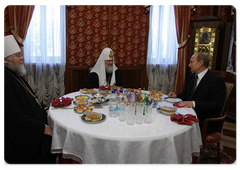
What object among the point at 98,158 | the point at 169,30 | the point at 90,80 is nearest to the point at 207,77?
the point at 98,158

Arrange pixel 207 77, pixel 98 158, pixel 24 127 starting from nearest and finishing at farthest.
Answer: pixel 98 158 < pixel 24 127 < pixel 207 77

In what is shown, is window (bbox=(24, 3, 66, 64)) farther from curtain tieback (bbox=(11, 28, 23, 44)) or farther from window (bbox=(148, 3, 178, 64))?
window (bbox=(148, 3, 178, 64))

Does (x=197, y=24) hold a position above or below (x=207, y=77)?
above

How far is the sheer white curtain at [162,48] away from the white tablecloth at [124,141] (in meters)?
3.55

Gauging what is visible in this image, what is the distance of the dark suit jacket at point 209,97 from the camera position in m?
2.12

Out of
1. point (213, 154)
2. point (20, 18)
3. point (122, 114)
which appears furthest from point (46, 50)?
point (213, 154)

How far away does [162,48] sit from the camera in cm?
492

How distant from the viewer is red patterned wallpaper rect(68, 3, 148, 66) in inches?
178

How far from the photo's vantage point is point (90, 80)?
11.5ft

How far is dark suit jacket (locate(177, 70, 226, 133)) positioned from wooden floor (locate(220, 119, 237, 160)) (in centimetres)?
96

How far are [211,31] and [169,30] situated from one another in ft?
3.54

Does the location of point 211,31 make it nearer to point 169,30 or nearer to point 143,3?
point 169,30

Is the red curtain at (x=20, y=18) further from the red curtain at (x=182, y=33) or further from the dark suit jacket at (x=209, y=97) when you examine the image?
the dark suit jacket at (x=209, y=97)

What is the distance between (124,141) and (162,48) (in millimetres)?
4057
